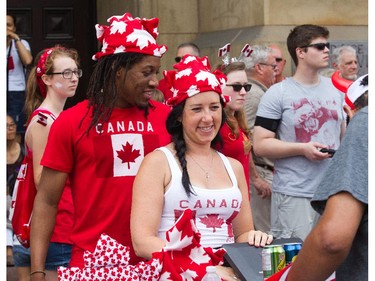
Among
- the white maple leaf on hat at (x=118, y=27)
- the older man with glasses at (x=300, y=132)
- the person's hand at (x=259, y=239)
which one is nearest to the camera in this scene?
the person's hand at (x=259, y=239)

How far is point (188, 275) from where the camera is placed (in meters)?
5.13

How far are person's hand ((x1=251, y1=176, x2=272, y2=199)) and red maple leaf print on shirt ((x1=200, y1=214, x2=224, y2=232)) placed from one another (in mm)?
3937

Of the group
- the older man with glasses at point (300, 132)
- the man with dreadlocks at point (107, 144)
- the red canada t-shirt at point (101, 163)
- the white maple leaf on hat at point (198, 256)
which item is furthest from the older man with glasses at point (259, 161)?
the white maple leaf on hat at point (198, 256)

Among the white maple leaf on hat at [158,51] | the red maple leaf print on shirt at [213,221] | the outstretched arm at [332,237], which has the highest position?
the white maple leaf on hat at [158,51]

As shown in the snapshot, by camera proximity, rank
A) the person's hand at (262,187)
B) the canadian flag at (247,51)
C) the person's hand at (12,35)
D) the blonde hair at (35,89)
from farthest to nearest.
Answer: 1. the person's hand at (12,35)
2. the canadian flag at (247,51)
3. the person's hand at (262,187)
4. the blonde hair at (35,89)

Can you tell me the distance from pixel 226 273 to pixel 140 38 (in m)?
1.48

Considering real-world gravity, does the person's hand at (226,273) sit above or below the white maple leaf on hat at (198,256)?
below

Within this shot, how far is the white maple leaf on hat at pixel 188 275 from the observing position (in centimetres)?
512

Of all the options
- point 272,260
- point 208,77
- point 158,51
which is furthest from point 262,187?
point 272,260

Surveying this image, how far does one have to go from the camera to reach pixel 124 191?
5777 millimetres

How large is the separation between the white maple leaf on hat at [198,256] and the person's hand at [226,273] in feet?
0.23

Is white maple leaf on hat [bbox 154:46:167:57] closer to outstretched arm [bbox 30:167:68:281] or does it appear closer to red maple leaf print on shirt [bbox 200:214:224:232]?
outstretched arm [bbox 30:167:68:281]

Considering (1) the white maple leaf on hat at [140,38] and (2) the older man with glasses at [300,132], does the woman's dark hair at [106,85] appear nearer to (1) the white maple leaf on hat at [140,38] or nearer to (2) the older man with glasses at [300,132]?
(1) the white maple leaf on hat at [140,38]

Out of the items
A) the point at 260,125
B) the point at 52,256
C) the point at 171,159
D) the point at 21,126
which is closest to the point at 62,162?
the point at 171,159
